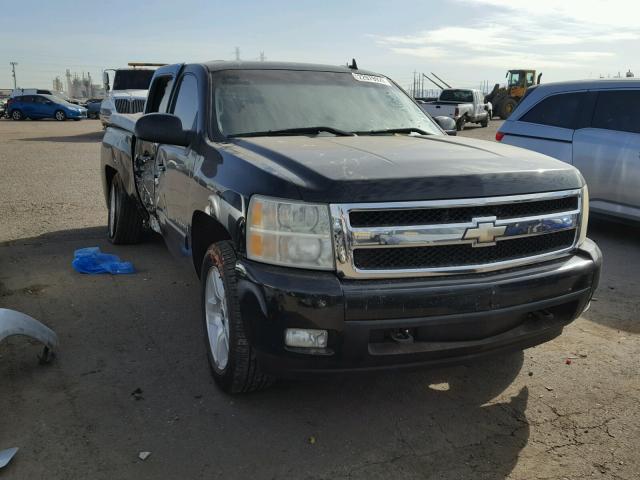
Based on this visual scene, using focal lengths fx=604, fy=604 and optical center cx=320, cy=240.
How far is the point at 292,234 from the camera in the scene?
264cm

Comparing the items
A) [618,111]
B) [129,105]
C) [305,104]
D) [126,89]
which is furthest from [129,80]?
[305,104]

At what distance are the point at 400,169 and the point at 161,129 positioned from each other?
167 cm

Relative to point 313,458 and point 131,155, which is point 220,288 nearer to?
point 313,458

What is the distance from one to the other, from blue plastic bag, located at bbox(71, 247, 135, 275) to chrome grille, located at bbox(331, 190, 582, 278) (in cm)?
351

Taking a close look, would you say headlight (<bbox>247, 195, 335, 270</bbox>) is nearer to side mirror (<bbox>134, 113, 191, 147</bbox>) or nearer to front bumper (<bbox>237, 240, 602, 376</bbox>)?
front bumper (<bbox>237, 240, 602, 376</bbox>)

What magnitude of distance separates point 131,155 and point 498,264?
3774mm

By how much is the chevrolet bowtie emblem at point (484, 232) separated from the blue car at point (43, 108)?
3628cm

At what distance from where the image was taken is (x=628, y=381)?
137 inches

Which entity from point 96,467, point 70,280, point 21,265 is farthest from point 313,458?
point 21,265

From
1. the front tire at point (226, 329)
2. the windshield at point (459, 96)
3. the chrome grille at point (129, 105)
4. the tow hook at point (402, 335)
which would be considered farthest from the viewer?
the windshield at point (459, 96)

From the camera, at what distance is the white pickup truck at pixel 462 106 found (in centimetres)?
2470

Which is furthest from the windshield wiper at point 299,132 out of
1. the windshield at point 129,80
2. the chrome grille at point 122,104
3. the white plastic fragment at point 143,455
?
the windshield at point 129,80

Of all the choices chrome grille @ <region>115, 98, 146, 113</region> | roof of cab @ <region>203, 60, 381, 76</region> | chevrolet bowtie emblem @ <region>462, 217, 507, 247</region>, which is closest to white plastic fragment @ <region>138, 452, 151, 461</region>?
chevrolet bowtie emblem @ <region>462, 217, 507, 247</region>

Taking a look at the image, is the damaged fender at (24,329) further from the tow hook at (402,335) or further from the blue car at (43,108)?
the blue car at (43,108)
